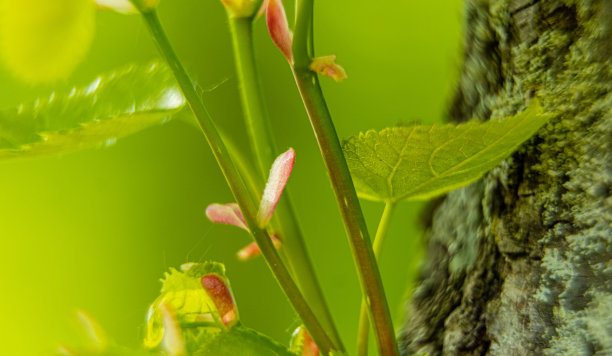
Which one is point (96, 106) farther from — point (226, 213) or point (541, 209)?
point (541, 209)

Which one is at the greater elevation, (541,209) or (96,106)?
(96,106)

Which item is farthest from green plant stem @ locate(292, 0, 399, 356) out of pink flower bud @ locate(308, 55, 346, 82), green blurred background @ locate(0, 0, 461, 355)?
green blurred background @ locate(0, 0, 461, 355)

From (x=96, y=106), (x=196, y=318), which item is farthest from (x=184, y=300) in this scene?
(x=96, y=106)

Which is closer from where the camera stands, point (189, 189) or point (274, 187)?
point (274, 187)

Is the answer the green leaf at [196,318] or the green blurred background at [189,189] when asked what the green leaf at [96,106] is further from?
the green blurred background at [189,189]

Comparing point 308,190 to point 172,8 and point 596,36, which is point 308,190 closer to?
point 172,8

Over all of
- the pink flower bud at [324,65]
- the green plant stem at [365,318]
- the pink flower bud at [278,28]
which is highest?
the pink flower bud at [278,28]

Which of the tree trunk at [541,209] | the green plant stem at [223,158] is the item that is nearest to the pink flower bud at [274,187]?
the green plant stem at [223,158]

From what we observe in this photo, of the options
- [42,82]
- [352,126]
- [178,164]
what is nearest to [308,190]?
[352,126]
